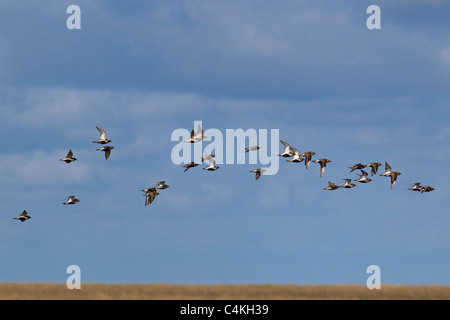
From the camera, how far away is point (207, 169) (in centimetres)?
8450

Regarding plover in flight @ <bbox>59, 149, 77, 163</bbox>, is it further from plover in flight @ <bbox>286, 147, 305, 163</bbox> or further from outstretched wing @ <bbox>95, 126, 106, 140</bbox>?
plover in flight @ <bbox>286, 147, 305, 163</bbox>

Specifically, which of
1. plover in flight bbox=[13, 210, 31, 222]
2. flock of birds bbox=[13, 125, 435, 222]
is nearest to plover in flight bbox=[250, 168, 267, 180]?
flock of birds bbox=[13, 125, 435, 222]

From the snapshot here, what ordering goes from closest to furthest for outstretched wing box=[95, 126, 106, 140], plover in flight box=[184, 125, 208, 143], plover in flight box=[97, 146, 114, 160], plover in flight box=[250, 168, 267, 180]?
plover in flight box=[184, 125, 208, 143] < plover in flight box=[97, 146, 114, 160] < outstretched wing box=[95, 126, 106, 140] < plover in flight box=[250, 168, 267, 180]

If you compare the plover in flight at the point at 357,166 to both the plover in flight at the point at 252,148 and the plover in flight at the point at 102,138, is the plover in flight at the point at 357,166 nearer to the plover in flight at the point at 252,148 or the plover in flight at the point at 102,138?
the plover in flight at the point at 252,148

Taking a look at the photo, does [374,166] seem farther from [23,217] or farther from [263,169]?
[23,217]

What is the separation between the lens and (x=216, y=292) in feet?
230

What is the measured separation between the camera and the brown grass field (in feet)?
220

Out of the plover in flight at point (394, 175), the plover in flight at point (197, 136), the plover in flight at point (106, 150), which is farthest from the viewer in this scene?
the plover in flight at point (394, 175)

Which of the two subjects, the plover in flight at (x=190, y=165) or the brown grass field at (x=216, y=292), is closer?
the brown grass field at (x=216, y=292)

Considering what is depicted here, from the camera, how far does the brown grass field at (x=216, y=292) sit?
220 ft

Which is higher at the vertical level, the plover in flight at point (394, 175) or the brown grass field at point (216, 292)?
the plover in flight at point (394, 175)

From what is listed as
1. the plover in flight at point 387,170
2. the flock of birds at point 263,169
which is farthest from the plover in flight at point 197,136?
the plover in flight at point 387,170

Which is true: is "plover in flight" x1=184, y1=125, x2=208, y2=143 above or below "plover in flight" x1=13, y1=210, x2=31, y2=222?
above
